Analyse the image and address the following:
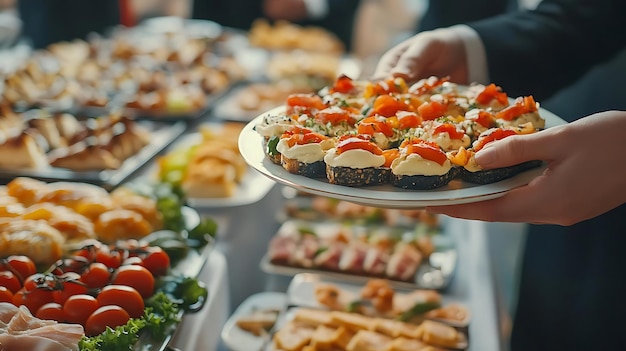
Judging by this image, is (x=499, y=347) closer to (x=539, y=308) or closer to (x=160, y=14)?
(x=539, y=308)

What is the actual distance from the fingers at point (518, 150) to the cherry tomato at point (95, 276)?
2.50ft

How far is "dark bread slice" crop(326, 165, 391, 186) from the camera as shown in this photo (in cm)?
122

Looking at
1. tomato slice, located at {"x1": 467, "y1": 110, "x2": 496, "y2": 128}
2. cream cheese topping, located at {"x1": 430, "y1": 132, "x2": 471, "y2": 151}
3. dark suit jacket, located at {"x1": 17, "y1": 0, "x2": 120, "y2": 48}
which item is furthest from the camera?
dark suit jacket, located at {"x1": 17, "y1": 0, "x2": 120, "y2": 48}

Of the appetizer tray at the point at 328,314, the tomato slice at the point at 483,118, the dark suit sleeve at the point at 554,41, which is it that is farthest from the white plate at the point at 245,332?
the dark suit sleeve at the point at 554,41

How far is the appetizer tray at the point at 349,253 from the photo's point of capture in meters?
2.09

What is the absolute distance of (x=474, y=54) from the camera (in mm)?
1803

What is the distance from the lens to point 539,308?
2023mm

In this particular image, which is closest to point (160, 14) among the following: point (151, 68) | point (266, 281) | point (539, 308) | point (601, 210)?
point (151, 68)

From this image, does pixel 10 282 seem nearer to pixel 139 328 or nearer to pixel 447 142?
pixel 139 328

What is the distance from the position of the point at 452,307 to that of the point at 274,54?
3184 millimetres

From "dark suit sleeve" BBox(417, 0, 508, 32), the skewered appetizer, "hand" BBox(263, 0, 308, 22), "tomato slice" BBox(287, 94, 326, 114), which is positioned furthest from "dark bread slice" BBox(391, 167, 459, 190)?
"hand" BBox(263, 0, 308, 22)

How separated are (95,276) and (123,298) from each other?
0.28 feet

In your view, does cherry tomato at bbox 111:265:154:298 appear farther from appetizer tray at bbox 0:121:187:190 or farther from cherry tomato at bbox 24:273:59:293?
appetizer tray at bbox 0:121:187:190

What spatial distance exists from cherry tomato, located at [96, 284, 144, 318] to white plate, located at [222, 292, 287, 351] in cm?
51
